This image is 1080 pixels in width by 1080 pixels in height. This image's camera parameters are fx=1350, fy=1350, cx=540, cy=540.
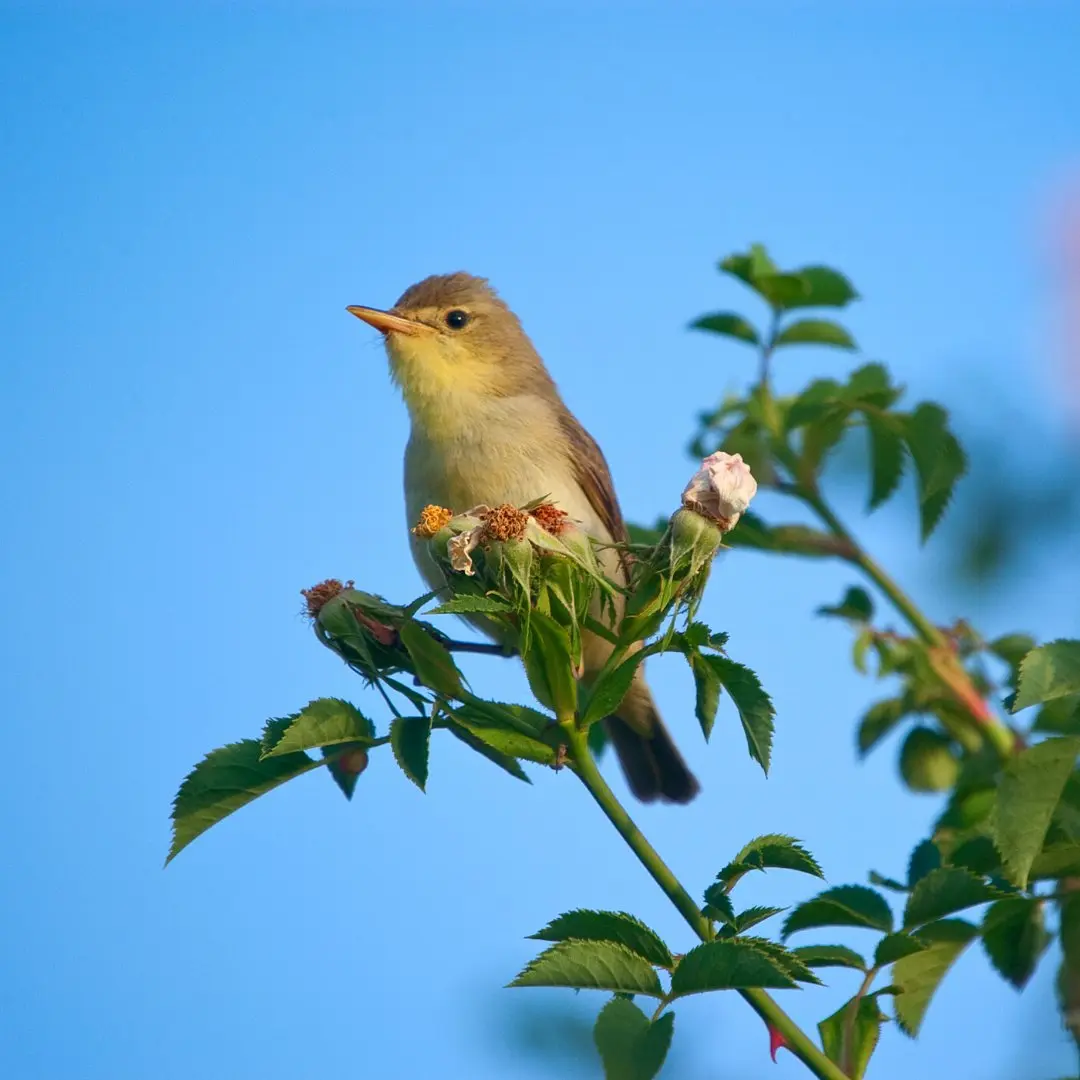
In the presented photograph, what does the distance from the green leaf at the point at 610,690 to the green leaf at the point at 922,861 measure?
2.31 feet

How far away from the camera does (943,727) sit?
3.53 meters

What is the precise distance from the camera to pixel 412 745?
235cm

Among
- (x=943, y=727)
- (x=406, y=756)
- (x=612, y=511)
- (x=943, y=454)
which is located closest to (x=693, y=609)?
(x=406, y=756)

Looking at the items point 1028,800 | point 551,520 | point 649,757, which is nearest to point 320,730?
point 551,520

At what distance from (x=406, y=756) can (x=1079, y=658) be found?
112 cm

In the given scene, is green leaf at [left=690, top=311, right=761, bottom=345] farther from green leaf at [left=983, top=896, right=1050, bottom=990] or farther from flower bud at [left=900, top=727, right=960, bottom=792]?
green leaf at [left=983, top=896, right=1050, bottom=990]

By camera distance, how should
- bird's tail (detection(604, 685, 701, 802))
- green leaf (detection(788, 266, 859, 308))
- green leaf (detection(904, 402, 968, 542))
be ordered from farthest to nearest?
bird's tail (detection(604, 685, 701, 802)) < green leaf (detection(788, 266, 859, 308)) < green leaf (detection(904, 402, 968, 542))

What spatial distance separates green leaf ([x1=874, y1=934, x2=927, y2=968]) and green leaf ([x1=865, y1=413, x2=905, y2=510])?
159 cm

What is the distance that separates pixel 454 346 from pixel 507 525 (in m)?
3.07

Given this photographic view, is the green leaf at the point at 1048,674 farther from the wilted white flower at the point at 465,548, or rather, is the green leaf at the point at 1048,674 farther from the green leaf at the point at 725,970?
the wilted white flower at the point at 465,548

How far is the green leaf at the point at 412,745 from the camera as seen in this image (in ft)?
7.52

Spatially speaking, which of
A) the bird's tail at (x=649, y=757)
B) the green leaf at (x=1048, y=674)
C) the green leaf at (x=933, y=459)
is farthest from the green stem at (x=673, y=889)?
the bird's tail at (x=649, y=757)

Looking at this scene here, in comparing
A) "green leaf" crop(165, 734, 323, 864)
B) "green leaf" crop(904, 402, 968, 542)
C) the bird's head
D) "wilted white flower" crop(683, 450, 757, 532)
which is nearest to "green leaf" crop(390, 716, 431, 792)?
"green leaf" crop(165, 734, 323, 864)

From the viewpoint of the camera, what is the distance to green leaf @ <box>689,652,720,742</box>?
241 centimetres
